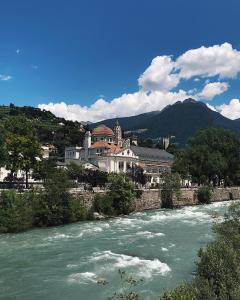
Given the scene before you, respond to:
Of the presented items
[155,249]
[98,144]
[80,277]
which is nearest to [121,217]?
[155,249]

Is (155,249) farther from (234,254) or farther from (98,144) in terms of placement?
(98,144)

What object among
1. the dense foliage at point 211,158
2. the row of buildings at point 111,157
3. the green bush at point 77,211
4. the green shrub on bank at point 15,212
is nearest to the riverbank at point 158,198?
the green bush at point 77,211

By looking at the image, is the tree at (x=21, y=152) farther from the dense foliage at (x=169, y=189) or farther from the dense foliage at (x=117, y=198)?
the dense foliage at (x=169, y=189)

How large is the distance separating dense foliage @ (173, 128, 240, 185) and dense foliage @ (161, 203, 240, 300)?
73.9 metres

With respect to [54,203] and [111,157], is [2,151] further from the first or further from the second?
[111,157]

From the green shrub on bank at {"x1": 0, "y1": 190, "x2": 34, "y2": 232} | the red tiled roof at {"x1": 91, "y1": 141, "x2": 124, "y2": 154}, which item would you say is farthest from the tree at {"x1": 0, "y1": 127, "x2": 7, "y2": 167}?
the red tiled roof at {"x1": 91, "y1": 141, "x2": 124, "y2": 154}

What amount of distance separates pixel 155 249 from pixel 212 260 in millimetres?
15318

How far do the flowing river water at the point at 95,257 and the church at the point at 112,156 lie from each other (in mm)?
51855

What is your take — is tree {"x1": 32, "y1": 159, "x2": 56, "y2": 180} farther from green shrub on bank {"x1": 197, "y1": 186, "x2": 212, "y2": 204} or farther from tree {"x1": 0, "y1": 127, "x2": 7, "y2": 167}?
green shrub on bank {"x1": 197, "y1": 186, "x2": 212, "y2": 204}

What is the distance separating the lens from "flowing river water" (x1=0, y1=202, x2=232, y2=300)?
27594 mm

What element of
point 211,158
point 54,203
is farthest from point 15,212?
point 211,158

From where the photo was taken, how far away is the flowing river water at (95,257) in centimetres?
2759

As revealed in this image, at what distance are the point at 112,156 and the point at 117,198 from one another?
43.4m

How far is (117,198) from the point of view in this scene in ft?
209
